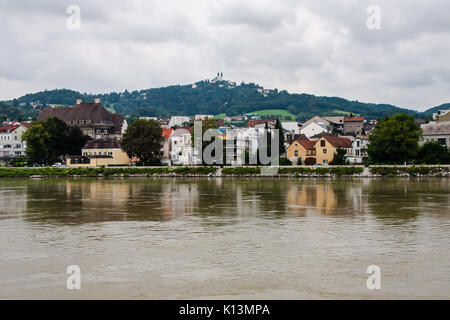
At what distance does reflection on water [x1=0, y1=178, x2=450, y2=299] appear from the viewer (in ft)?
46.4

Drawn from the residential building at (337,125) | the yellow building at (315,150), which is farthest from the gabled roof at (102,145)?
the residential building at (337,125)

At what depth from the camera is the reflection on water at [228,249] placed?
14148mm

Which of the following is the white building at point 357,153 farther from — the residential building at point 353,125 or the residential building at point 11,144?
the residential building at point 11,144

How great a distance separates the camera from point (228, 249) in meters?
18.8

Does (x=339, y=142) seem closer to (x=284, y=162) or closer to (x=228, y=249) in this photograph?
(x=284, y=162)

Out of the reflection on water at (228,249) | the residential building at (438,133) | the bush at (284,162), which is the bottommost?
the reflection on water at (228,249)

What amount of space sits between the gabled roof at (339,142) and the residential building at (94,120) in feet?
146

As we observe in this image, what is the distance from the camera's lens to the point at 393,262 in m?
16.6

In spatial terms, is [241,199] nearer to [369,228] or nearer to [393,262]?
[369,228]

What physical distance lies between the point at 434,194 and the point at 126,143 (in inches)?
2057

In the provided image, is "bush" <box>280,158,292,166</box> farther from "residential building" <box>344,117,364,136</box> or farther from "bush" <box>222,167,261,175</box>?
"residential building" <box>344,117,364,136</box>

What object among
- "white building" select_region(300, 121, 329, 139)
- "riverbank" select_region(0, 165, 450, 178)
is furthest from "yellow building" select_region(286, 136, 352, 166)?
"white building" select_region(300, 121, 329, 139)

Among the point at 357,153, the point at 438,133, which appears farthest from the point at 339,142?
the point at 438,133
